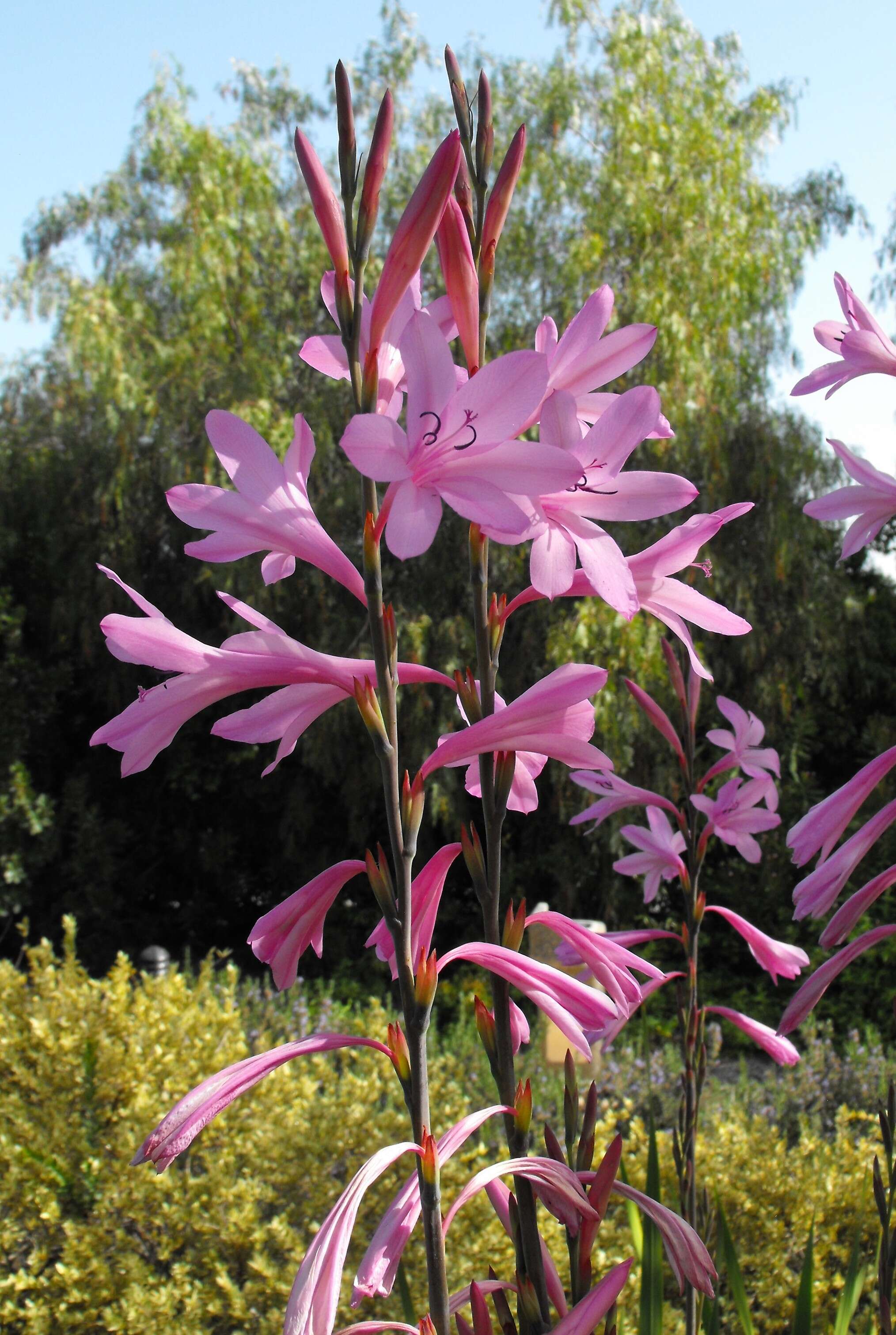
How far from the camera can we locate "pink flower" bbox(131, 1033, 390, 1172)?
61 centimetres

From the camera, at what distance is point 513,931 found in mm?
761

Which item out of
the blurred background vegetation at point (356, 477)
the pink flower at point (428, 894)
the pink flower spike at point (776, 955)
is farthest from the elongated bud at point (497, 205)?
the blurred background vegetation at point (356, 477)

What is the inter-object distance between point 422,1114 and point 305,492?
0.43 metres

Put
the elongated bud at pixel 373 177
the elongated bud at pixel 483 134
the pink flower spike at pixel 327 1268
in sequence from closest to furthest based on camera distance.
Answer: the pink flower spike at pixel 327 1268 < the elongated bud at pixel 373 177 < the elongated bud at pixel 483 134

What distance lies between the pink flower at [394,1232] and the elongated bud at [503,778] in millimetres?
206

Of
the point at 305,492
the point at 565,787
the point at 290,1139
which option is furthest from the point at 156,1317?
the point at 565,787

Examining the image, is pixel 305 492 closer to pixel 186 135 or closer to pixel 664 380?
pixel 664 380

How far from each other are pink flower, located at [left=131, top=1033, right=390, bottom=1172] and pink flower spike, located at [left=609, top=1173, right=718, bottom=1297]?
0.21 meters

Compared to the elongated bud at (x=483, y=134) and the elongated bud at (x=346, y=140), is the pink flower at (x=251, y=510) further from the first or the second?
the elongated bud at (x=483, y=134)

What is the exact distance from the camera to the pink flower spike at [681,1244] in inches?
26.5

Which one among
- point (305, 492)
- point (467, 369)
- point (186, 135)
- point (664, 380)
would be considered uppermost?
point (186, 135)

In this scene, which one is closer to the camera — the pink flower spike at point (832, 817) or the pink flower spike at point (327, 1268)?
the pink flower spike at point (327, 1268)

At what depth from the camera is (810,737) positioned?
7.08 metres

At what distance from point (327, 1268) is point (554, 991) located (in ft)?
0.70
